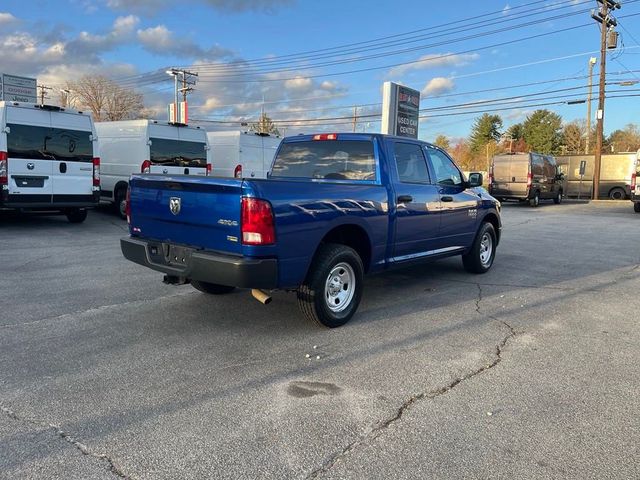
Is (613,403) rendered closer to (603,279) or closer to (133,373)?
(133,373)

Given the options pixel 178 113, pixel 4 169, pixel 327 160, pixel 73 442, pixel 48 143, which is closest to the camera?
pixel 73 442

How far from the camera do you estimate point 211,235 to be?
4.59 metres

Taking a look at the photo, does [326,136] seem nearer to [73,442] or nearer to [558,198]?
[73,442]

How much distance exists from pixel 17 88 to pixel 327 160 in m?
30.2

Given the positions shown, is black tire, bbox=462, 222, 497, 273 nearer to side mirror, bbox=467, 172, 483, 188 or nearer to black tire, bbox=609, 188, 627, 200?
side mirror, bbox=467, 172, 483, 188

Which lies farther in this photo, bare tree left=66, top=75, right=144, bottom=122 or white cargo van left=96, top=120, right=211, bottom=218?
bare tree left=66, top=75, right=144, bottom=122

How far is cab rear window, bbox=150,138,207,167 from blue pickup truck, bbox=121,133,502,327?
7959mm

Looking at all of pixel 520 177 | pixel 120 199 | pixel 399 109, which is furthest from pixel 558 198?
pixel 120 199

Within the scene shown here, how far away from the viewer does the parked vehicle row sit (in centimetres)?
1079

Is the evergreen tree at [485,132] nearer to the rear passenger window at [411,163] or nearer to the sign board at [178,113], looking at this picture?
the sign board at [178,113]

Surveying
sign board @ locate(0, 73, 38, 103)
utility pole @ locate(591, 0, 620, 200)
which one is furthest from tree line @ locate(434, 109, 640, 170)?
sign board @ locate(0, 73, 38, 103)

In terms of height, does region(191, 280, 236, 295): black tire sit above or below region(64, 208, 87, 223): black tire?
below

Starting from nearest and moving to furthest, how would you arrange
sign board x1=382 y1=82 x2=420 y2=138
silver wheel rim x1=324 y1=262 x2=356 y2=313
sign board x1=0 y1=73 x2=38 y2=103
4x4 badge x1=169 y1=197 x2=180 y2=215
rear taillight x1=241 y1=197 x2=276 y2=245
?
rear taillight x1=241 y1=197 x2=276 y2=245, 4x4 badge x1=169 y1=197 x2=180 y2=215, silver wheel rim x1=324 y1=262 x2=356 y2=313, sign board x1=382 y1=82 x2=420 y2=138, sign board x1=0 y1=73 x2=38 y2=103

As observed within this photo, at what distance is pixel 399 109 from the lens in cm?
1338
